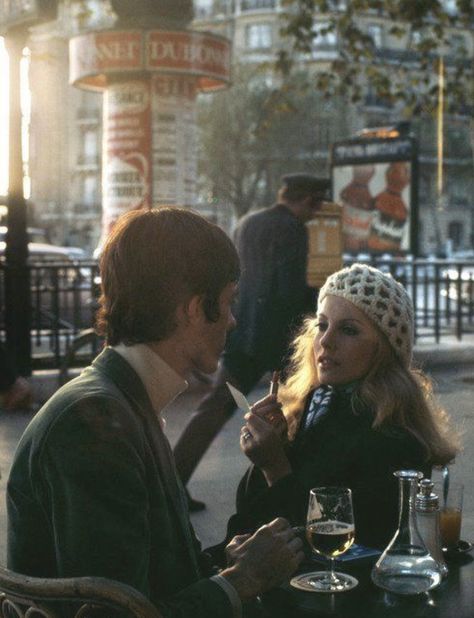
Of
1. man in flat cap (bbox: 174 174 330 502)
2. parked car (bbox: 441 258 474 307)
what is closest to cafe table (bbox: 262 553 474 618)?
man in flat cap (bbox: 174 174 330 502)

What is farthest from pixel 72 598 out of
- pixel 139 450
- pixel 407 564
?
pixel 407 564

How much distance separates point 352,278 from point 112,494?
1690mm

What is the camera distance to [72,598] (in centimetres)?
190

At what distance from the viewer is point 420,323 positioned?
15414mm

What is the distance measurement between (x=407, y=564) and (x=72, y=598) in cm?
86

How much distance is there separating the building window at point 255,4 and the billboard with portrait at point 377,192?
65793 millimetres

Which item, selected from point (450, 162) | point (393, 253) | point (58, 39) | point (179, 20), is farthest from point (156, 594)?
point (58, 39)

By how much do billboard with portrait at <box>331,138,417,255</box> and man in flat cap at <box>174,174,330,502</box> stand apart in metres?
9.97

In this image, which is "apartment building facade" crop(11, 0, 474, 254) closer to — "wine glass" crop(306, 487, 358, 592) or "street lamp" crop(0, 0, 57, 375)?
"street lamp" crop(0, 0, 57, 375)

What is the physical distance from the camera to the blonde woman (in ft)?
9.93

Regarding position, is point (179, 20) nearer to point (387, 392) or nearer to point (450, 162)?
point (387, 392)

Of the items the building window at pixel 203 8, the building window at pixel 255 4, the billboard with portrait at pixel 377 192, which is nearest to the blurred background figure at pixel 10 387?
the billboard with portrait at pixel 377 192

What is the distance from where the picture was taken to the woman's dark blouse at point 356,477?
2.99 m

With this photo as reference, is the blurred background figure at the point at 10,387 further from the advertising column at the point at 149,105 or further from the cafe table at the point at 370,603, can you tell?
the advertising column at the point at 149,105
